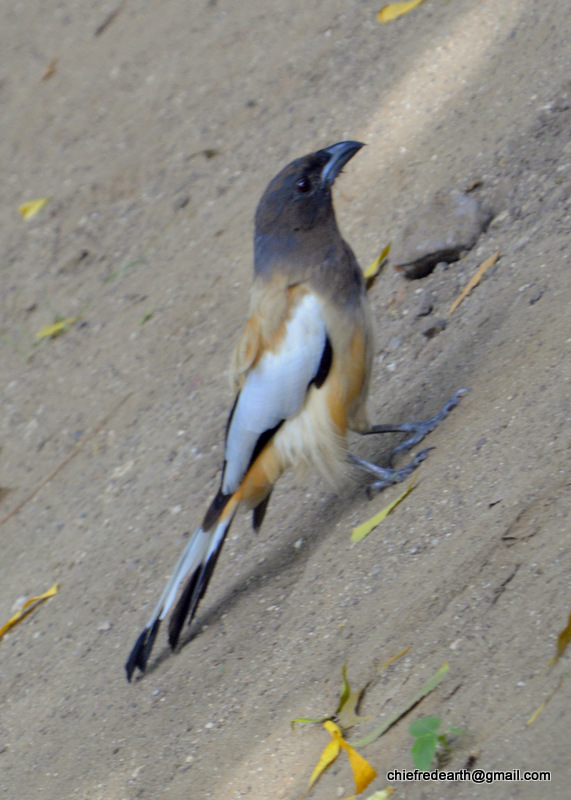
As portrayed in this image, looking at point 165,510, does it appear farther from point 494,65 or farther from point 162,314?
point 494,65

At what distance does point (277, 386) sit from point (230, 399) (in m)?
1.44

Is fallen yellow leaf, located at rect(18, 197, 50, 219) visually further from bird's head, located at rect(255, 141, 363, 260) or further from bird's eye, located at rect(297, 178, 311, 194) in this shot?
bird's eye, located at rect(297, 178, 311, 194)

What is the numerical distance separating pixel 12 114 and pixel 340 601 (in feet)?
25.1

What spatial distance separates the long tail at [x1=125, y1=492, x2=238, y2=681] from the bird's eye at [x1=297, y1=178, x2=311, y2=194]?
4.62 feet

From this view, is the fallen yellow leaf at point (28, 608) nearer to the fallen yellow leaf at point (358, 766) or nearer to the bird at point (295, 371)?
the bird at point (295, 371)

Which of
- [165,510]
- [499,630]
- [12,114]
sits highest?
[12,114]

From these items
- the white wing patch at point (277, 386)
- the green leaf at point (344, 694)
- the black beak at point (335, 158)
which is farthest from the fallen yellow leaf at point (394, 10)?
the green leaf at point (344, 694)

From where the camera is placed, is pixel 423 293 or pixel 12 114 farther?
pixel 12 114

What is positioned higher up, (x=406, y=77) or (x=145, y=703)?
(x=406, y=77)

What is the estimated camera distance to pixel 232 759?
9.74 feet

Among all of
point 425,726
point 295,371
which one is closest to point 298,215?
point 295,371

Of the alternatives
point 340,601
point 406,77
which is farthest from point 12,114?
point 340,601

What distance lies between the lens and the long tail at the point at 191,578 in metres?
3.88

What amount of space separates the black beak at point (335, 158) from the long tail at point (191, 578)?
4.96ft
